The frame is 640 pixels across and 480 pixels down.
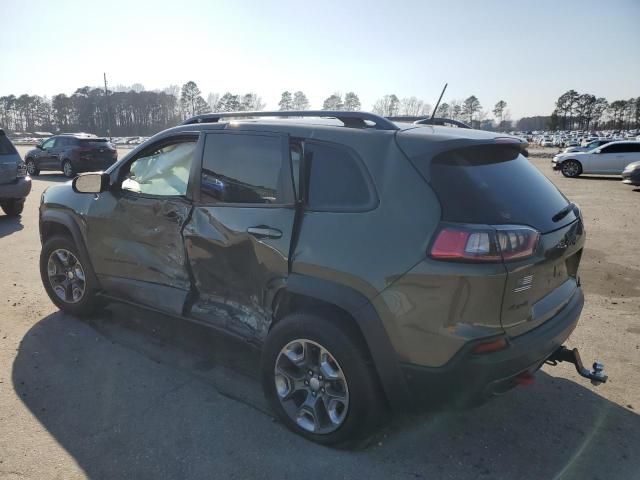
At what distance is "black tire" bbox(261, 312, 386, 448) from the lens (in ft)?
8.39

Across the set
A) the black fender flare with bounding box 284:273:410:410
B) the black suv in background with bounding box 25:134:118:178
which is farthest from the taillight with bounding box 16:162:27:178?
the black fender flare with bounding box 284:273:410:410

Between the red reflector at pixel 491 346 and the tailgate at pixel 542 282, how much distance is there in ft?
→ 0.22

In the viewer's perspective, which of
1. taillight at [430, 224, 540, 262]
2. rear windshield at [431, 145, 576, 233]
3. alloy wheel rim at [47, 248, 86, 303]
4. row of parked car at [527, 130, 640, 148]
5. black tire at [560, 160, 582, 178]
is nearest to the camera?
taillight at [430, 224, 540, 262]

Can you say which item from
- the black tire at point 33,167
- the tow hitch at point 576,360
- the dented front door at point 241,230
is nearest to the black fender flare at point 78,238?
the dented front door at point 241,230

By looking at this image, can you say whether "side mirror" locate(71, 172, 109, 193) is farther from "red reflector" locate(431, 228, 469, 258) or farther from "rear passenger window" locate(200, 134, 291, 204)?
"red reflector" locate(431, 228, 469, 258)

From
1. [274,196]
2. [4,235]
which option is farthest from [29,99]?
[274,196]

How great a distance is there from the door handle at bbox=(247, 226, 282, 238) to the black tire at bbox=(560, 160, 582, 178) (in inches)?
845

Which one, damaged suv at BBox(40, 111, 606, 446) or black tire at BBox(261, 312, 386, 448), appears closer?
damaged suv at BBox(40, 111, 606, 446)

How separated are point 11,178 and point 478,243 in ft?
32.8

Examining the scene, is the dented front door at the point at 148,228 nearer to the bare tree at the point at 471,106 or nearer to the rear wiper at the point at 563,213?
the rear wiper at the point at 563,213

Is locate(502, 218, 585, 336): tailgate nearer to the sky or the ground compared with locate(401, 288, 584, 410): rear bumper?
nearer to the sky

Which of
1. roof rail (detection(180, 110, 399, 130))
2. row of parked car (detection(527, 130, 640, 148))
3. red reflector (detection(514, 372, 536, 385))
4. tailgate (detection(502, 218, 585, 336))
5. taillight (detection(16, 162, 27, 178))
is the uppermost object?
roof rail (detection(180, 110, 399, 130))

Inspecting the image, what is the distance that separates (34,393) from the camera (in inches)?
131

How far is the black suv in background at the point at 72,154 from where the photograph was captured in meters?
18.3
